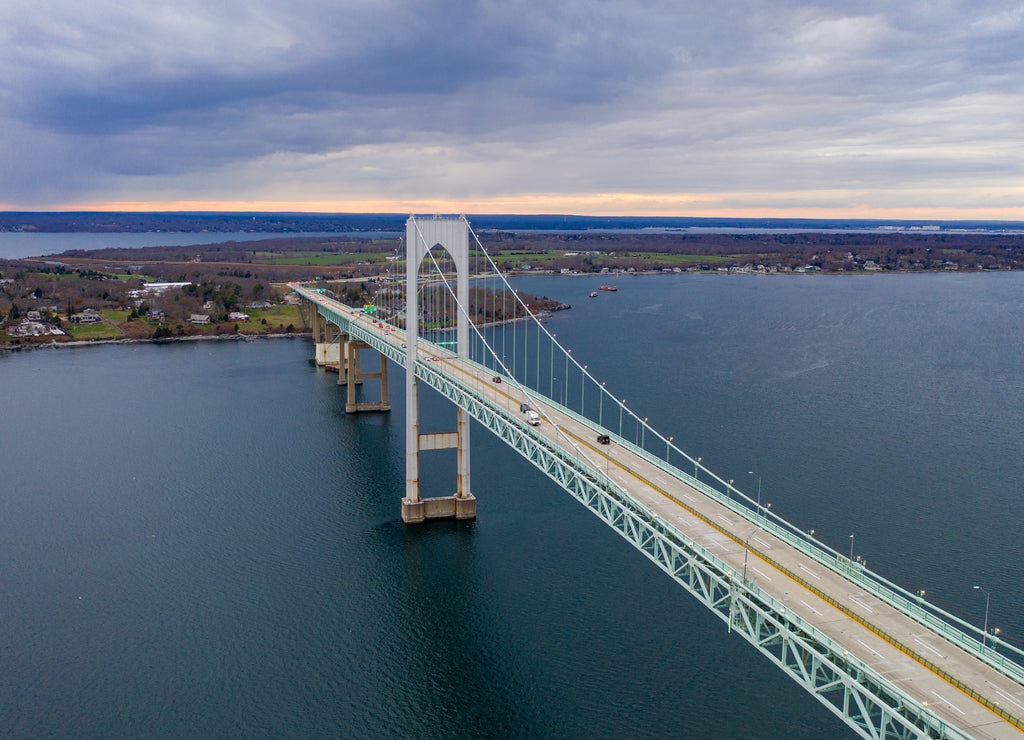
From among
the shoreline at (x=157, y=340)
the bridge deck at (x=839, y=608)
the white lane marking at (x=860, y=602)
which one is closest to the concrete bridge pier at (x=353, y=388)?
the bridge deck at (x=839, y=608)

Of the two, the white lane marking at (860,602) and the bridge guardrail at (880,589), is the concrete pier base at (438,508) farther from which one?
the white lane marking at (860,602)

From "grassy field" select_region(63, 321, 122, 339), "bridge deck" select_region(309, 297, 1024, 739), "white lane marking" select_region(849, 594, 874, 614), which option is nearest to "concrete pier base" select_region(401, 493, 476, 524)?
"bridge deck" select_region(309, 297, 1024, 739)

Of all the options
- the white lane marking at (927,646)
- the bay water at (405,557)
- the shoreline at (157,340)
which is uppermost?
the white lane marking at (927,646)

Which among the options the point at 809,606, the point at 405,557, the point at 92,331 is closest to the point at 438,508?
the point at 405,557

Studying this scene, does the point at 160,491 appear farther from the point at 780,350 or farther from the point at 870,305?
the point at 870,305

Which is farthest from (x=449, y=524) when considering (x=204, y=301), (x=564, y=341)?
(x=204, y=301)

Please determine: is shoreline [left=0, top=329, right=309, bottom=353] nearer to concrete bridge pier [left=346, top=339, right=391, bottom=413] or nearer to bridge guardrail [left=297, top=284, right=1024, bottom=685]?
concrete bridge pier [left=346, top=339, right=391, bottom=413]

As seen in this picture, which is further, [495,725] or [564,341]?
[564,341]
